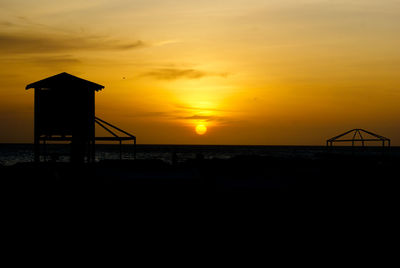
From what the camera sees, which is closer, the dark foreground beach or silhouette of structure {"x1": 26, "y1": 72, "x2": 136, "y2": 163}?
the dark foreground beach

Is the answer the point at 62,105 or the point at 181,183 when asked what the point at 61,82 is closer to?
the point at 62,105

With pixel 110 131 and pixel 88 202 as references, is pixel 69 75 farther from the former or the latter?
pixel 88 202

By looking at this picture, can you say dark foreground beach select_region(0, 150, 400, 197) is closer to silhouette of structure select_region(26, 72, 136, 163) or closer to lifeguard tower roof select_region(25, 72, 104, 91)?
silhouette of structure select_region(26, 72, 136, 163)

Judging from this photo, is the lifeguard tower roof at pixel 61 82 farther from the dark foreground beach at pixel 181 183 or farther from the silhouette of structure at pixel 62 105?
the dark foreground beach at pixel 181 183

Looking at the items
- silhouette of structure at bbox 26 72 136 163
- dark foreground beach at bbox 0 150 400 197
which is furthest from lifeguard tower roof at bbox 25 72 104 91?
dark foreground beach at bbox 0 150 400 197

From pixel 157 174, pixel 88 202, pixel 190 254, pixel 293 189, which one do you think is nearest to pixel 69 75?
pixel 157 174

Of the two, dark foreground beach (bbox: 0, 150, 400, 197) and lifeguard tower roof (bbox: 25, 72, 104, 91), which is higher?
lifeguard tower roof (bbox: 25, 72, 104, 91)

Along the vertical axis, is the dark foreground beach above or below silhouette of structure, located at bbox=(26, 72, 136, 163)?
below

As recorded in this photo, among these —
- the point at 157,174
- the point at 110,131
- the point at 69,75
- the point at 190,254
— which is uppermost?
the point at 69,75

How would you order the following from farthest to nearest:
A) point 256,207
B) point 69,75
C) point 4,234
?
point 69,75 → point 256,207 → point 4,234

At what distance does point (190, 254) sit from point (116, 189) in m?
10.7

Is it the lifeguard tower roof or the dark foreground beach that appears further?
the lifeguard tower roof

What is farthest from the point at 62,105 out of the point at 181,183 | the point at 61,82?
the point at 181,183

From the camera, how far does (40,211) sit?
2184 cm
